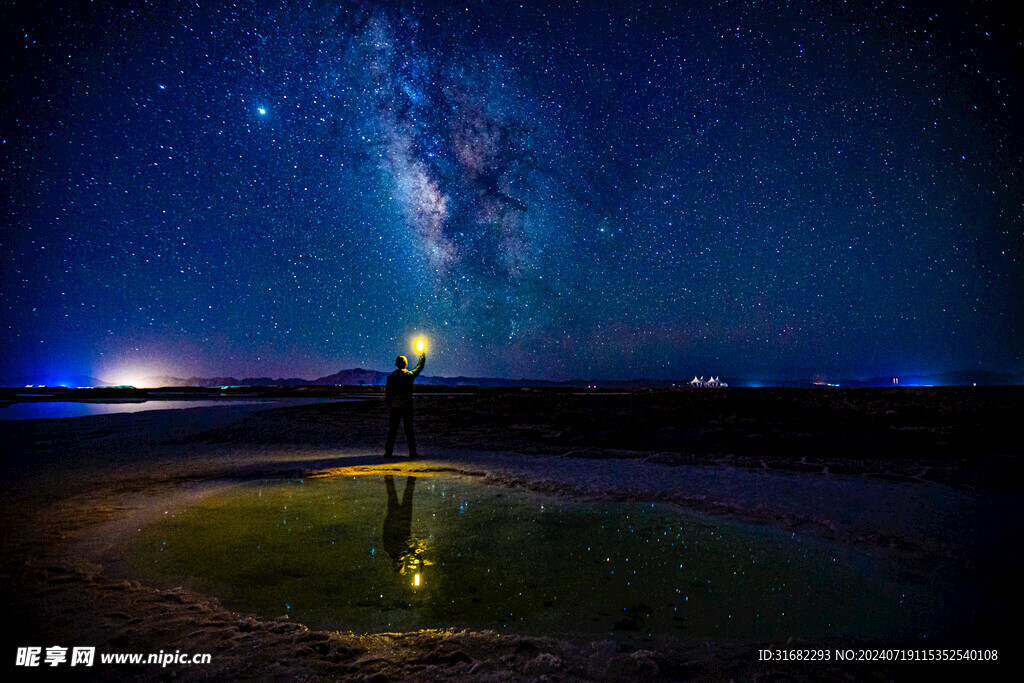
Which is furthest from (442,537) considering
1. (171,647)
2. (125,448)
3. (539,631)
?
(125,448)

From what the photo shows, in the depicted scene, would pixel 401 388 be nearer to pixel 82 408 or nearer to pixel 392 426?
pixel 392 426

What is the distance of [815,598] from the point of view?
364 cm

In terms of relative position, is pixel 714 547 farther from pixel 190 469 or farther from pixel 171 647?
pixel 190 469

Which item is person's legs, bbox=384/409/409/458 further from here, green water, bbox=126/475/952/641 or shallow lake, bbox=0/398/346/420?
shallow lake, bbox=0/398/346/420

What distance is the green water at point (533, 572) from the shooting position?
326 cm

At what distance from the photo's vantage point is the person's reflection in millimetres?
4258

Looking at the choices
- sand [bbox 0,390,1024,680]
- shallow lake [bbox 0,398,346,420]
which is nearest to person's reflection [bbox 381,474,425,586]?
sand [bbox 0,390,1024,680]

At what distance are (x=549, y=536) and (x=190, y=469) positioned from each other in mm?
7960

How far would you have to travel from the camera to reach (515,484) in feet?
25.9

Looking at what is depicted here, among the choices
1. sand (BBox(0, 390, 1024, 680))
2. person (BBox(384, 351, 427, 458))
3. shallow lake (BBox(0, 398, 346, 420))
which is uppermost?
person (BBox(384, 351, 427, 458))

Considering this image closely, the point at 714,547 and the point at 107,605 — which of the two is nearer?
the point at 107,605

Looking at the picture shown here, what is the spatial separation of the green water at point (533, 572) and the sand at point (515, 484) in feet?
0.82

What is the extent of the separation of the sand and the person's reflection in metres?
1.24

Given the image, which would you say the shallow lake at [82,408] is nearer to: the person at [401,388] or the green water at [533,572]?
the person at [401,388]
